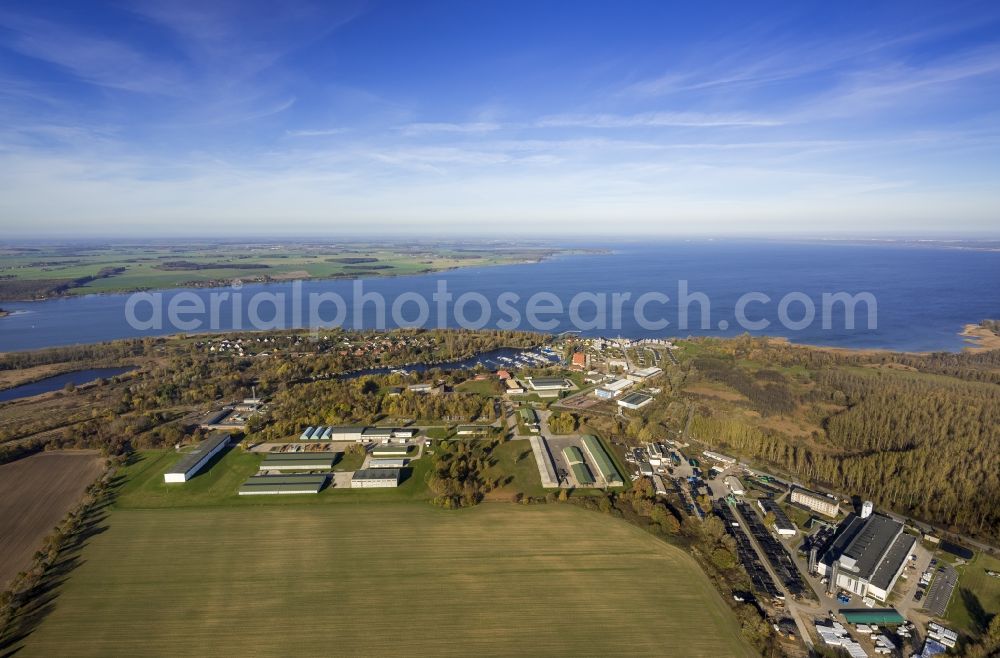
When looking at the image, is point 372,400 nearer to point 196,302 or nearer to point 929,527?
point 929,527

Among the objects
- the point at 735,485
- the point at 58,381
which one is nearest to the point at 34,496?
the point at 58,381

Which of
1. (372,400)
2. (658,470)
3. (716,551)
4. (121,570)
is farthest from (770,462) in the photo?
(121,570)

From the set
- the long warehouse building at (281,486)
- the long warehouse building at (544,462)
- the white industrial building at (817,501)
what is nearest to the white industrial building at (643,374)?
the long warehouse building at (544,462)

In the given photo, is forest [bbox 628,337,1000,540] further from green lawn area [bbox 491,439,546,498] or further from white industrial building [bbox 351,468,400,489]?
white industrial building [bbox 351,468,400,489]

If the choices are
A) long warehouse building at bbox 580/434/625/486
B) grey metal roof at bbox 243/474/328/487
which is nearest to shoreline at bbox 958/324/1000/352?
long warehouse building at bbox 580/434/625/486

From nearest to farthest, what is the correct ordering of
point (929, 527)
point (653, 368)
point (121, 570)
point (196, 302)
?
point (121, 570), point (929, 527), point (653, 368), point (196, 302)

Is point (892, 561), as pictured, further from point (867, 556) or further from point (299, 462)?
point (299, 462)
